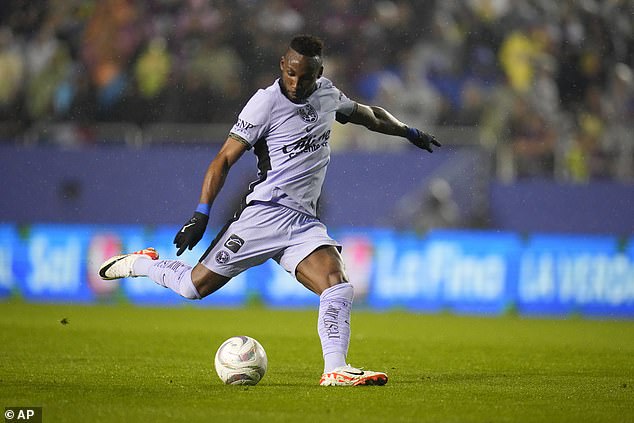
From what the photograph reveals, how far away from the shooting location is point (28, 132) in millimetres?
16875

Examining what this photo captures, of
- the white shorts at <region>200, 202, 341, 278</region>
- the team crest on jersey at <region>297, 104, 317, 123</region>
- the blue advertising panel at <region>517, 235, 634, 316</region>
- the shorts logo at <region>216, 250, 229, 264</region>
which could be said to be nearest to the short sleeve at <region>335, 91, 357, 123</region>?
the team crest on jersey at <region>297, 104, 317, 123</region>

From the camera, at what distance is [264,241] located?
7.36 meters

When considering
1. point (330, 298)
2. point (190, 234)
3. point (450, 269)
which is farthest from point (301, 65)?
point (450, 269)

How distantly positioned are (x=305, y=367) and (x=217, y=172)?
2.12m

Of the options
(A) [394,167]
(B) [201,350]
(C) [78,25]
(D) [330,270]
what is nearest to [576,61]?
(A) [394,167]

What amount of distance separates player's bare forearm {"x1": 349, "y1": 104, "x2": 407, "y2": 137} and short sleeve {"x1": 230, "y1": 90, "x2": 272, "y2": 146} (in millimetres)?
797

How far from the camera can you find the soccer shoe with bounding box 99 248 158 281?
7.91 meters

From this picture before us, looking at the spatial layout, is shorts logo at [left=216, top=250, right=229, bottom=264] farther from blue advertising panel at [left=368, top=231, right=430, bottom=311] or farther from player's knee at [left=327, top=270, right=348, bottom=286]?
blue advertising panel at [left=368, top=231, right=430, bottom=311]

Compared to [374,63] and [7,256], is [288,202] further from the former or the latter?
[374,63]

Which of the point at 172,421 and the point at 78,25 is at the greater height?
the point at 78,25

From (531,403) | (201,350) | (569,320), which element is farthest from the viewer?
(569,320)

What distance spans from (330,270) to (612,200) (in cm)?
995

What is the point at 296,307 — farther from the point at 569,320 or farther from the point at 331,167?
the point at 569,320

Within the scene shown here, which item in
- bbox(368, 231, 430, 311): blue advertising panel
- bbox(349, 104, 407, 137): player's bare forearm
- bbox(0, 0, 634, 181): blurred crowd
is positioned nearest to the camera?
bbox(349, 104, 407, 137): player's bare forearm
